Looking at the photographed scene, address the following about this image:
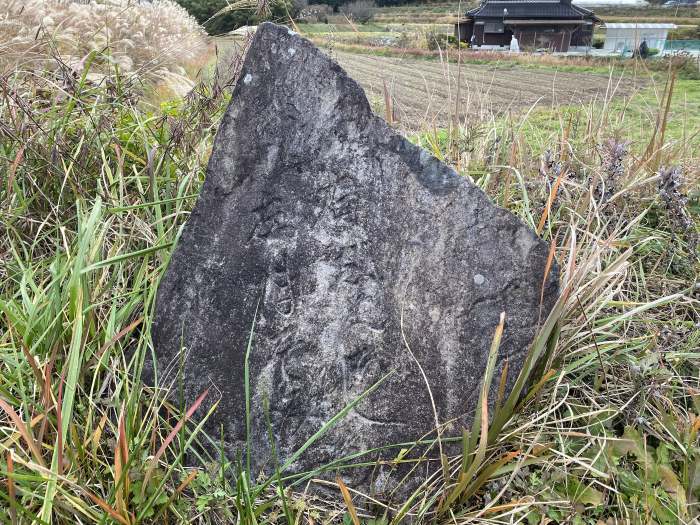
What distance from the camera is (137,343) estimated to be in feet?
5.31

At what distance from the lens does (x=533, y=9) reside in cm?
1545

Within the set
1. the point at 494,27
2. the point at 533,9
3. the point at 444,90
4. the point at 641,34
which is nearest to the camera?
the point at 641,34

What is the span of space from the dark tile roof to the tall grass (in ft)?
48.0

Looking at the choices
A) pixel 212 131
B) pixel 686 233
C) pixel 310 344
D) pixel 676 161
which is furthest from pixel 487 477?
pixel 676 161

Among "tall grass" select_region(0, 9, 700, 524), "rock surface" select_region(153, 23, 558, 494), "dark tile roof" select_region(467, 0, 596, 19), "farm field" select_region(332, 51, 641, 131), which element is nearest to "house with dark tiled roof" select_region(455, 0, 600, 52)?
"dark tile roof" select_region(467, 0, 596, 19)

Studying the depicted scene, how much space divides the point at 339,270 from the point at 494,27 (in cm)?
1657

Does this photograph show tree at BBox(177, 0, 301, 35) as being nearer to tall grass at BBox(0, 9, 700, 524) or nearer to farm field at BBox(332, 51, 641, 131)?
farm field at BBox(332, 51, 641, 131)

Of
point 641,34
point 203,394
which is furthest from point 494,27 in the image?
point 203,394

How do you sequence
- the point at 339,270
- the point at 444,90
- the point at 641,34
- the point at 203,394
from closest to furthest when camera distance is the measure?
the point at 203,394
the point at 339,270
the point at 641,34
the point at 444,90

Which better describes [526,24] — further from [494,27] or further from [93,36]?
[93,36]

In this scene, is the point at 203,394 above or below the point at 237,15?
below

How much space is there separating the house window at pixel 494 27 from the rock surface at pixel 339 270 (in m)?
15.7

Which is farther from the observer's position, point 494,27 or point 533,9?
point 494,27

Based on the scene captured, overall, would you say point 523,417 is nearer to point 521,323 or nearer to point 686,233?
point 521,323
